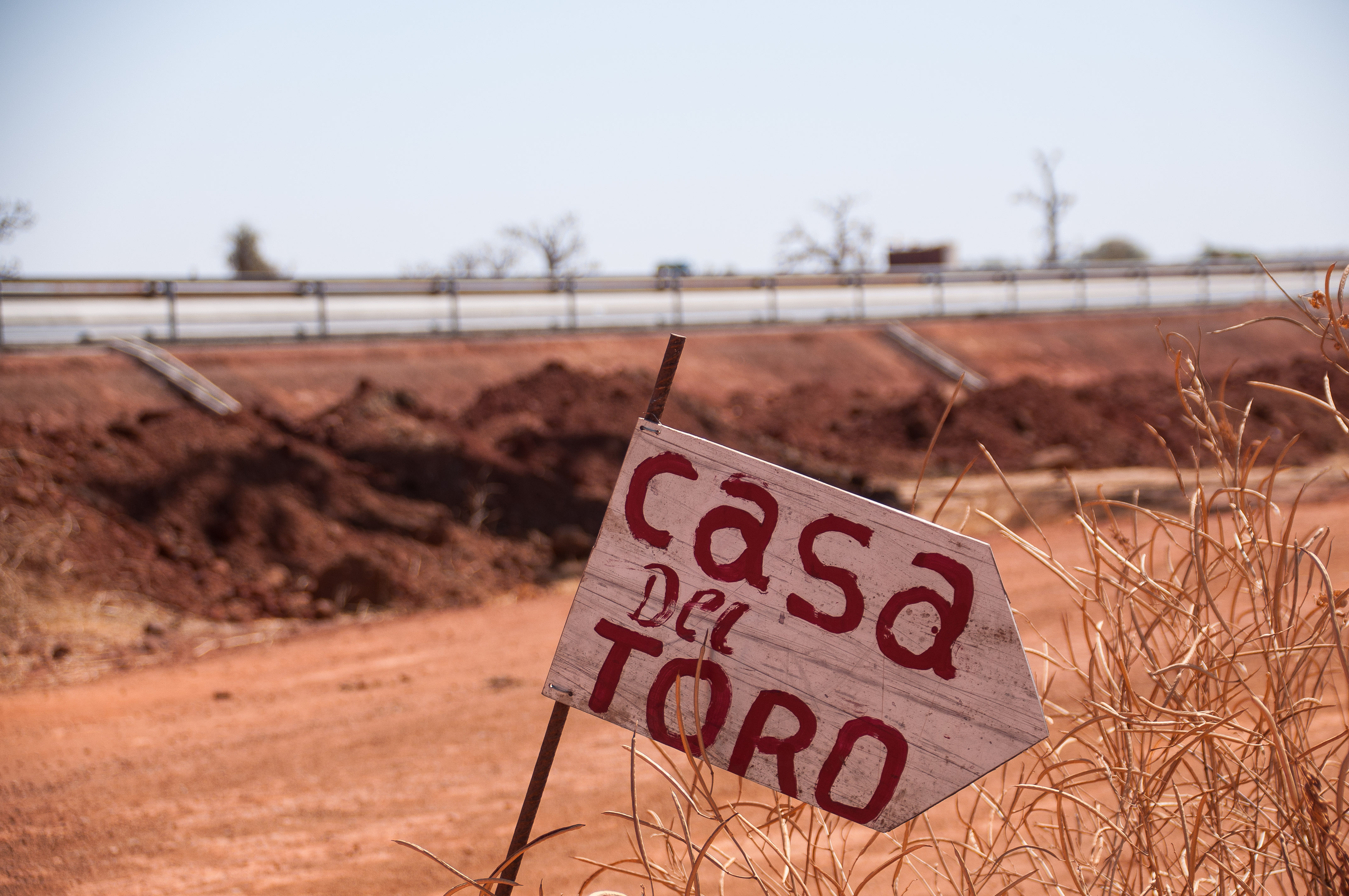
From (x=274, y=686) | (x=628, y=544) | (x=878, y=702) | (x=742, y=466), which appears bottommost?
(x=274, y=686)

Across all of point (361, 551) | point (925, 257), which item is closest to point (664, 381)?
point (361, 551)

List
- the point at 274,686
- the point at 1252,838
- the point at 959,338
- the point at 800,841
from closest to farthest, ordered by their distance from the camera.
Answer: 1. the point at 1252,838
2. the point at 800,841
3. the point at 274,686
4. the point at 959,338

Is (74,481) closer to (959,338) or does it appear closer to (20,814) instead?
(20,814)

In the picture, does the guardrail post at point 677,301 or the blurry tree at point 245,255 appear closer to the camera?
the guardrail post at point 677,301

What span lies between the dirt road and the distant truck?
100 ft

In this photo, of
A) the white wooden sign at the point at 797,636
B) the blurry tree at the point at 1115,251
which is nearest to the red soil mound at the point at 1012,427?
the white wooden sign at the point at 797,636

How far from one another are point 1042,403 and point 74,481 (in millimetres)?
16869

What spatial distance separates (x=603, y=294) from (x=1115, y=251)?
3110 inches

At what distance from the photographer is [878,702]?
2291 mm

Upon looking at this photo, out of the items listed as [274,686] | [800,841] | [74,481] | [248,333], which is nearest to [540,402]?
[248,333]

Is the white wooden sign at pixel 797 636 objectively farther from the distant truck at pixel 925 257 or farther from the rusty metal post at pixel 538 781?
the distant truck at pixel 925 257

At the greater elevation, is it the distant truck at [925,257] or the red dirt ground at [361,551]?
the distant truck at [925,257]

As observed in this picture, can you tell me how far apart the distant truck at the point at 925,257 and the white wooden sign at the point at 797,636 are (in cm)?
3424

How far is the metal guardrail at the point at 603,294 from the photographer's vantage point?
1641 centimetres
